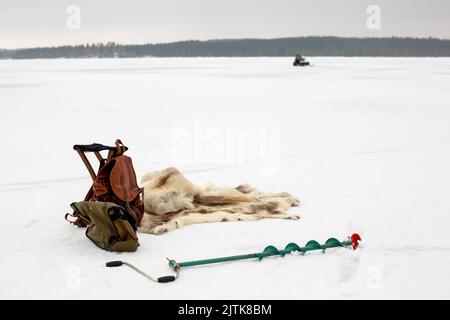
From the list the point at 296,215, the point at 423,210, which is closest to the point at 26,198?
the point at 296,215

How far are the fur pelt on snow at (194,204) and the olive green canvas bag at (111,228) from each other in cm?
47

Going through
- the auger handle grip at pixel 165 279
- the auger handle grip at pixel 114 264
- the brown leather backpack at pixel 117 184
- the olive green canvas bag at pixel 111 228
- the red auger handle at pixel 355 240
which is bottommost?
the auger handle grip at pixel 165 279

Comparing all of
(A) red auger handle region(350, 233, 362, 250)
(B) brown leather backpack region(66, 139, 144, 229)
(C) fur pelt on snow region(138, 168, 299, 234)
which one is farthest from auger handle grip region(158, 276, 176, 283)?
(A) red auger handle region(350, 233, 362, 250)

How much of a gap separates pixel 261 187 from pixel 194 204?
1.14 meters

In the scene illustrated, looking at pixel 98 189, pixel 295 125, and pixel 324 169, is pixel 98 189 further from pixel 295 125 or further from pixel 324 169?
A: pixel 295 125

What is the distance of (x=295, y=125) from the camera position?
11.6 metres

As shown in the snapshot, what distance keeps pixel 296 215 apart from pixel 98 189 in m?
1.77

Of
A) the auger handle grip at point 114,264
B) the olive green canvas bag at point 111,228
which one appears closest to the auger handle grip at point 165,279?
the auger handle grip at point 114,264

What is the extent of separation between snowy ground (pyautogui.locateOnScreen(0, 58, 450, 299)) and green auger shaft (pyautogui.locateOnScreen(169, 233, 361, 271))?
49 mm

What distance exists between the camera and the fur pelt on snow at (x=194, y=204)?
4988mm

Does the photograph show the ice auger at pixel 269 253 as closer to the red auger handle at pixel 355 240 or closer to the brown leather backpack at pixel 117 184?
the red auger handle at pixel 355 240

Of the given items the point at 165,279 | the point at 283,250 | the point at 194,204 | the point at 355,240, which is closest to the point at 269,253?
the point at 283,250

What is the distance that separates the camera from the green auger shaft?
3912 millimetres

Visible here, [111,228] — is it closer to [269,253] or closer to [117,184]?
[117,184]
